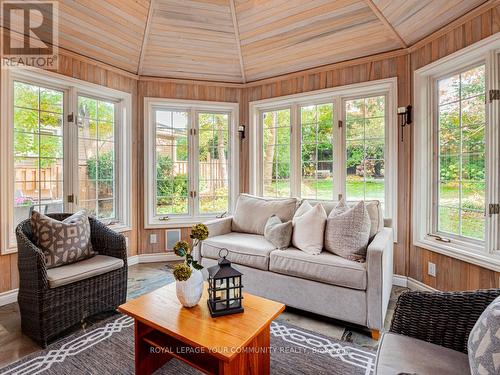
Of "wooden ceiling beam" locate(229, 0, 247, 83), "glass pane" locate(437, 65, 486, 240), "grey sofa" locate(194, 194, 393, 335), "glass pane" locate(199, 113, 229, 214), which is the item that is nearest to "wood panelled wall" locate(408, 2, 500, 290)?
"glass pane" locate(437, 65, 486, 240)

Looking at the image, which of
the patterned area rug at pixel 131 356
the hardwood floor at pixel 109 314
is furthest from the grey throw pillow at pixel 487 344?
the hardwood floor at pixel 109 314

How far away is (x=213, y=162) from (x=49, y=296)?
2.66m

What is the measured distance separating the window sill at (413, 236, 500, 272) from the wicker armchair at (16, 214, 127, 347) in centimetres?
302

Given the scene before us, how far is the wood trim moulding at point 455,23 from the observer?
2.24 meters

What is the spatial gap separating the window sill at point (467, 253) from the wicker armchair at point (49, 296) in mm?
3023

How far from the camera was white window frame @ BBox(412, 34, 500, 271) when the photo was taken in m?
2.30

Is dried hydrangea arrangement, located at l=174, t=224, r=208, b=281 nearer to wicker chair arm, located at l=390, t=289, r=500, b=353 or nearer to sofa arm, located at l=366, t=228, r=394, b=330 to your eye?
wicker chair arm, located at l=390, t=289, r=500, b=353

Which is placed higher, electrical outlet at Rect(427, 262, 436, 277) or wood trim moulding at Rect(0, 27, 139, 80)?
wood trim moulding at Rect(0, 27, 139, 80)

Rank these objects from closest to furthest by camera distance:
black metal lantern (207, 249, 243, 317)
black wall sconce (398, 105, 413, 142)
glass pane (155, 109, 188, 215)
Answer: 1. black metal lantern (207, 249, 243, 317)
2. black wall sconce (398, 105, 413, 142)
3. glass pane (155, 109, 188, 215)

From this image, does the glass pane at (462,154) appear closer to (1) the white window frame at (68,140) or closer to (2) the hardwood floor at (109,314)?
(2) the hardwood floor at (109,314)

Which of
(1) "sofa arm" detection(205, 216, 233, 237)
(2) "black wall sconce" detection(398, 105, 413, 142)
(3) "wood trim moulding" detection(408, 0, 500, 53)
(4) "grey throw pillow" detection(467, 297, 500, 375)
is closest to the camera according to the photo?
(4) "grey throw pillow" detection(467, 297, 500, 375)

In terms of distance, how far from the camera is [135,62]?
371cm

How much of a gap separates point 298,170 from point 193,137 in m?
1.62

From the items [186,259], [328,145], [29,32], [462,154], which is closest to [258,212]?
[328,145]
